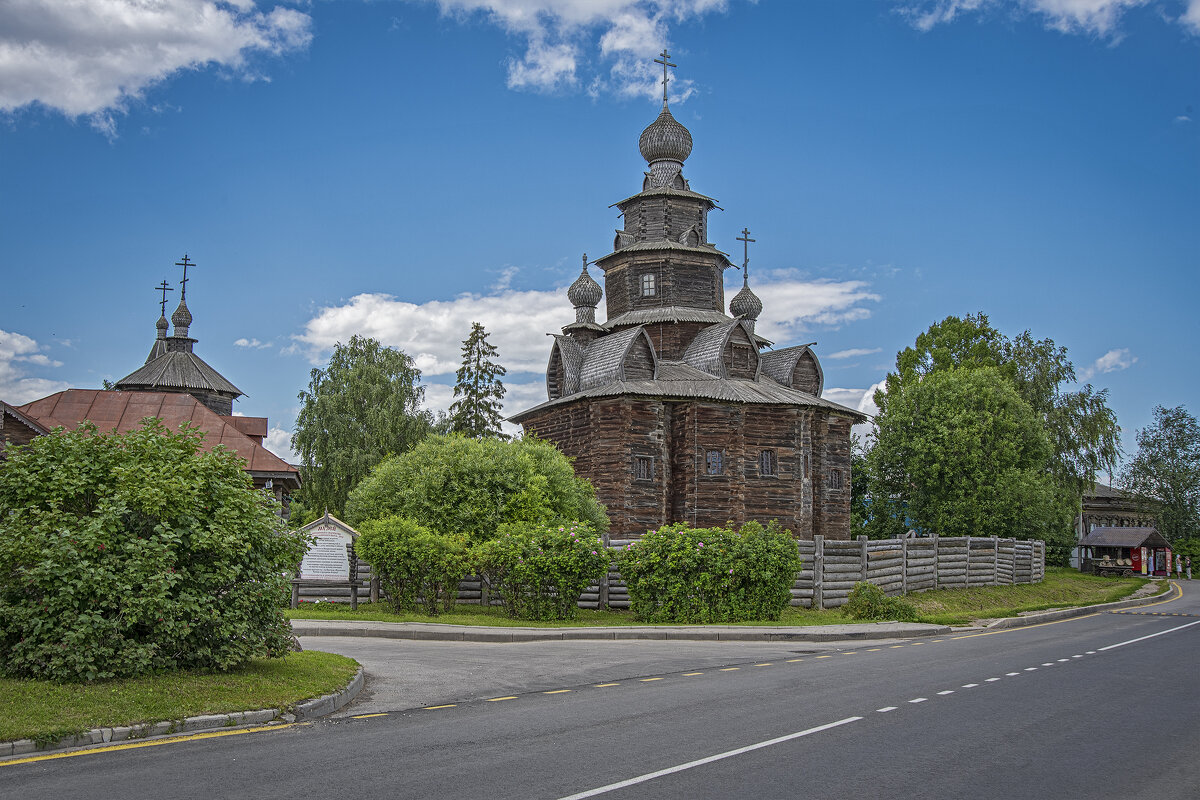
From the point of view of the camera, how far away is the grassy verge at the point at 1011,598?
25.3 m

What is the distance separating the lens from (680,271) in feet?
143

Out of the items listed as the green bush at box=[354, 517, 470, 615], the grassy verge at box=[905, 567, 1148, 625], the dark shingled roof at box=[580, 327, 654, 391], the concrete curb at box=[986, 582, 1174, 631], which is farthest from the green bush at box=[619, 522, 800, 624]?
the dark shingled roof at box=[580, 327, 654, 391]

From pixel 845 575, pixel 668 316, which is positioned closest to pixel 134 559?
pixel 845 575

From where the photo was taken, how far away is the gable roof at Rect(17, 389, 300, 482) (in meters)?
34.6

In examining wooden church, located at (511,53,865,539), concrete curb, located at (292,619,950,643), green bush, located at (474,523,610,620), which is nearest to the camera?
concrete curb, located at (292,619,950,643)

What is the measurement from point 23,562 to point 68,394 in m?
30.3

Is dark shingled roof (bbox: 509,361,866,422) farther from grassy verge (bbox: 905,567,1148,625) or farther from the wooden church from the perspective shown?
grassy verge (bbox: 905,567,1148,625)

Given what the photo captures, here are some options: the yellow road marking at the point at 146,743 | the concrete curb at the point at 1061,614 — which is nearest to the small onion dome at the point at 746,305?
the concrete curb at the point at 1061,614

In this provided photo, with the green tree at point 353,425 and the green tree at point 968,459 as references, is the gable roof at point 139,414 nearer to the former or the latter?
the green tree at point 353,425

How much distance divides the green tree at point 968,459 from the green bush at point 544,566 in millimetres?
29668

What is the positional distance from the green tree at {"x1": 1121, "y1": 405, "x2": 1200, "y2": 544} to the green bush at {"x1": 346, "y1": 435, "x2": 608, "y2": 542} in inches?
2383

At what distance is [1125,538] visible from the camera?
6322 cm

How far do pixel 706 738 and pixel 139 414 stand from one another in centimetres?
3335

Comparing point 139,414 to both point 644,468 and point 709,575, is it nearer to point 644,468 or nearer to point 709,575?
point 644,468
